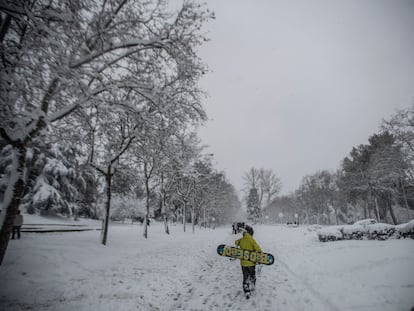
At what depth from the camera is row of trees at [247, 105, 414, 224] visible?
835 inches

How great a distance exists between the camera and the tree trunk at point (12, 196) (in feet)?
18.8

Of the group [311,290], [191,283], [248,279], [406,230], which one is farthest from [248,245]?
[406,230]

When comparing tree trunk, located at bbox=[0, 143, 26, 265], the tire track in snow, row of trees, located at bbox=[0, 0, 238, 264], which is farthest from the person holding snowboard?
tree trunk, located at bbox=[0, 143, 26, 265]

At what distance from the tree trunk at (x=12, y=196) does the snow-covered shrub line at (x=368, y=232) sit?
53.9 ft

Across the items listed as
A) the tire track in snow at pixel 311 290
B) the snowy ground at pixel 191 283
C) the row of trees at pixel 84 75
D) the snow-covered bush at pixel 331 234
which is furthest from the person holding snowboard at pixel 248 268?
the snow-covered bush at pixel 331 234

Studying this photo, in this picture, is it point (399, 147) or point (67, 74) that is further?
point (399, 147)

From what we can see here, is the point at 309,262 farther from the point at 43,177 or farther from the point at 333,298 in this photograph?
the point at 43,177

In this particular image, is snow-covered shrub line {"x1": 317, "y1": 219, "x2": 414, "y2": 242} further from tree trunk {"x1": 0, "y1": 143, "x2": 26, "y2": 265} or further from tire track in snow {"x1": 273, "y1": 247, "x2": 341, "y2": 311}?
tree trunk {"x1": 0, "y1": 143, "x2": 26, "y2": 265}

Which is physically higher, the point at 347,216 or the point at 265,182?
the point at 265,182

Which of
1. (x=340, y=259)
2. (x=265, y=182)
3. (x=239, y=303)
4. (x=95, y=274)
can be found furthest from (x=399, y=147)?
(x=265, y=182)

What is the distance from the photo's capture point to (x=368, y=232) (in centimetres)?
1242

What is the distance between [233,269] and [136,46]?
950 centimetres

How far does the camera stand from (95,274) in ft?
21.0

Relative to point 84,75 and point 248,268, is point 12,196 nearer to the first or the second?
point 84,75
